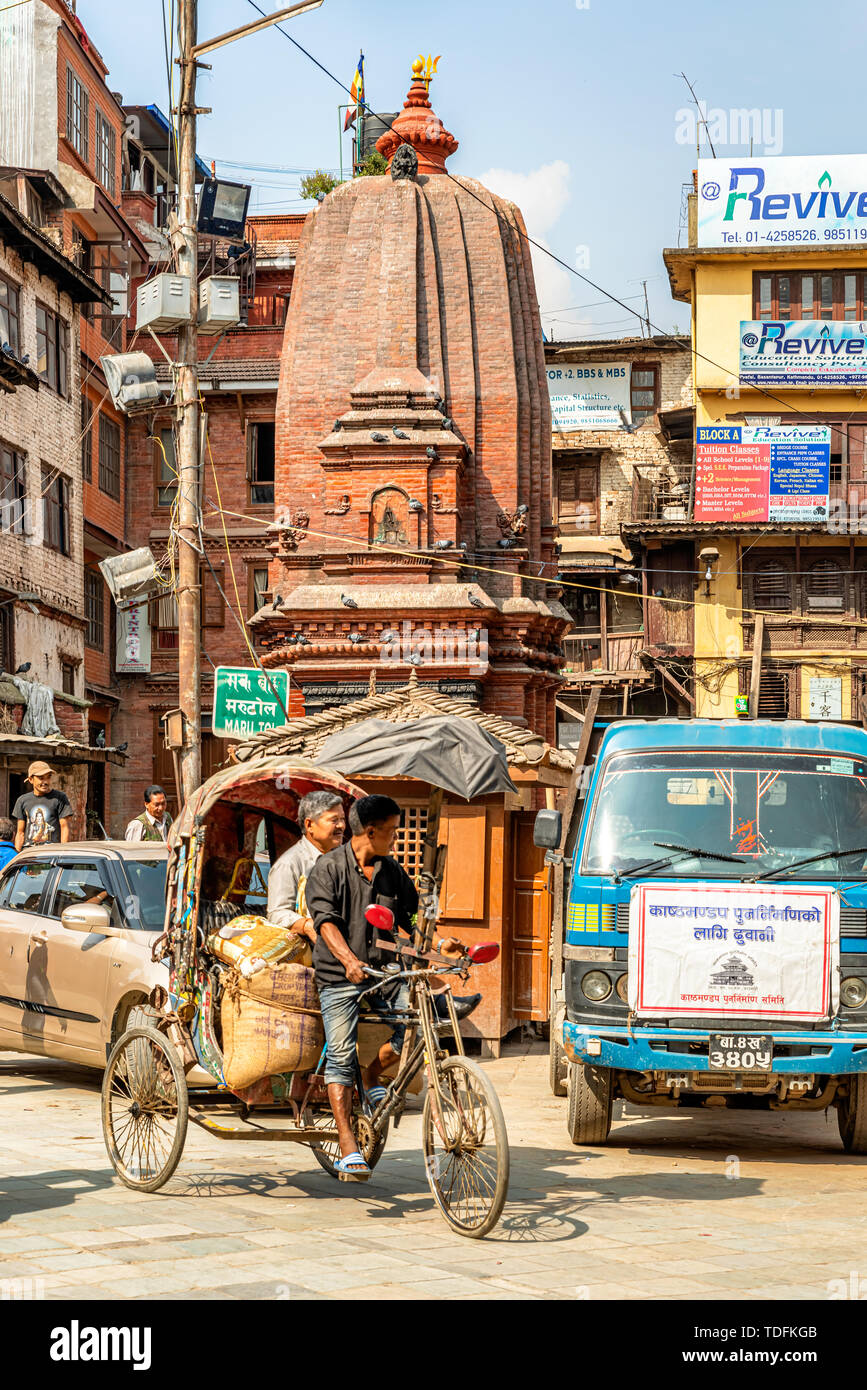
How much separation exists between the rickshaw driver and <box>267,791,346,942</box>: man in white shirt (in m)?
0.43

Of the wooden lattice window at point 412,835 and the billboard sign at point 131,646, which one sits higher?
the billboard sign at point 131,646

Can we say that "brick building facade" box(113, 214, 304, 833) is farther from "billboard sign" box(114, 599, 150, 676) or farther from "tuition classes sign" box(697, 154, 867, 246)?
"tuition classes sign" box(697, 154, 867, 246)

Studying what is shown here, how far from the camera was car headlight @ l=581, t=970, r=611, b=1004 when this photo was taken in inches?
364

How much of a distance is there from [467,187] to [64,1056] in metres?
18.8

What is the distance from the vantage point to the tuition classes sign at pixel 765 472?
4350 centimetres

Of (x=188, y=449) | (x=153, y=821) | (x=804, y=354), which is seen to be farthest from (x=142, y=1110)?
(x=804, y=354)

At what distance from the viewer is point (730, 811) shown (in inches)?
380

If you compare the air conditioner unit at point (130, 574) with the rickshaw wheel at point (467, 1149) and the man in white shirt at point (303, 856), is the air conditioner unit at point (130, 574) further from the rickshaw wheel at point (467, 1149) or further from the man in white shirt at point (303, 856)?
the rickshaw wheel at point (467, 1149)

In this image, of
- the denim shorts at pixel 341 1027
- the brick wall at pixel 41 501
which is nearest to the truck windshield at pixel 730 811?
the denim shorts at pixel 341 1027

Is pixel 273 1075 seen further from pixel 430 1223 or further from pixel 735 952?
pixel 735 952

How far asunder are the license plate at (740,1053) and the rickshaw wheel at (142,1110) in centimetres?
292

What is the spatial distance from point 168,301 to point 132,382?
955 mm

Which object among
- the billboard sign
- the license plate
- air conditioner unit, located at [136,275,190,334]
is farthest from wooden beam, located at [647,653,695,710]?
the license plate

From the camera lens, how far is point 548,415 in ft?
87.6
